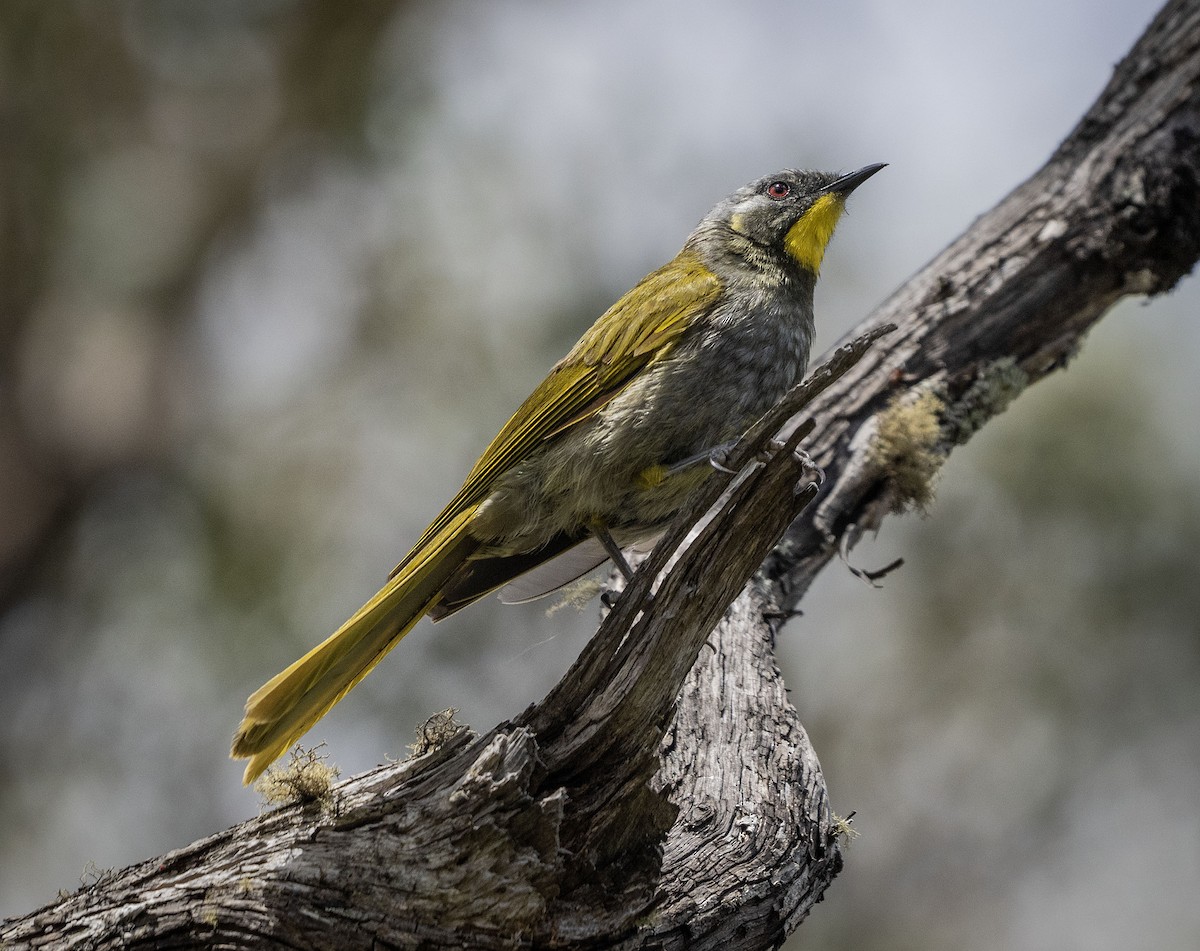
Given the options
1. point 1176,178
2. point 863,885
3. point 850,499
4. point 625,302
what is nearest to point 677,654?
point 625,302

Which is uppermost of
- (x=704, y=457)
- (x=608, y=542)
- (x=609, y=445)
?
(x=609, y=445)

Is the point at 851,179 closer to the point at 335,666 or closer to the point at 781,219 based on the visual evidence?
the point at 781,219

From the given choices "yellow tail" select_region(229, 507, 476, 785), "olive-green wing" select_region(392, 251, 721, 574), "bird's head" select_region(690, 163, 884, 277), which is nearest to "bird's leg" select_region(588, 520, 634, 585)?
"olive-green wing" select_region(392, 251, 721, 574)

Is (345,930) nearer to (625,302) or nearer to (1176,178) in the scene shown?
(625,302)

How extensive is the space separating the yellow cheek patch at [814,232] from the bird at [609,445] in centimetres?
37

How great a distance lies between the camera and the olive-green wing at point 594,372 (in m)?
3.80

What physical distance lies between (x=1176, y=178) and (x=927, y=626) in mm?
3322

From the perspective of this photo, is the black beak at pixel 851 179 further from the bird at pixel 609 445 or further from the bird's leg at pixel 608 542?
the bird's leg at pixel 608 542

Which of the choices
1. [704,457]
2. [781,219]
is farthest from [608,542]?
[781,219]

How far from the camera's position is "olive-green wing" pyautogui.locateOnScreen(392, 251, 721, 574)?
380cm

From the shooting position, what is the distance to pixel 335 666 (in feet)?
10.7

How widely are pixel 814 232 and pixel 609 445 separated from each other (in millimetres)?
1623

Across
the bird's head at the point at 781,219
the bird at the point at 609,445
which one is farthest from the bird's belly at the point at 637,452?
the bird's head at the point at 781,219

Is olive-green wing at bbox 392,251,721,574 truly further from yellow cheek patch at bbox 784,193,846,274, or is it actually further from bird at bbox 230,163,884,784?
yellow cheek patch at bbox 784,193,846,274
